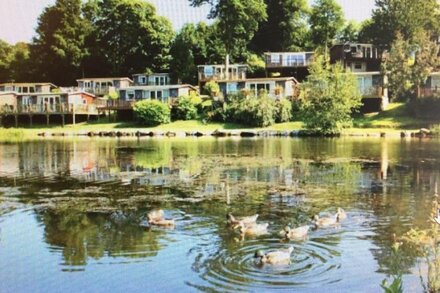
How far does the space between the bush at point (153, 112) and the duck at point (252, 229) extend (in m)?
29.7

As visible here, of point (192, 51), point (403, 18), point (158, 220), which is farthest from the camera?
point (192, 51)

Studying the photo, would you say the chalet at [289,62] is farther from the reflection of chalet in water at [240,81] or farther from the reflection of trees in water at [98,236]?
the reflection of trees in water at [98,236]

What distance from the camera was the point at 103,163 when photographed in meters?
20.5

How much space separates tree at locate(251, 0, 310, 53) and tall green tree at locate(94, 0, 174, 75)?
8.82 m

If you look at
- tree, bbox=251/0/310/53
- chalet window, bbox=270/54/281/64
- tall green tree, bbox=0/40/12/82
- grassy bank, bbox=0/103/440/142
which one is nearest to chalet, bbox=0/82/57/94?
tall green tree, bbox=0/40/12/82

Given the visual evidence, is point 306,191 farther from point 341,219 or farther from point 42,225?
point 42,225

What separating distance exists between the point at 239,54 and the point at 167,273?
143ft

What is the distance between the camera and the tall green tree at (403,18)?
44.7m

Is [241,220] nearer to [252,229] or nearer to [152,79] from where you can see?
→ [252,229]

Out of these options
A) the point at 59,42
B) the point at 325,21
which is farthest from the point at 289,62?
the point at 59,42

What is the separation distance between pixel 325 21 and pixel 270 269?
1818 inches

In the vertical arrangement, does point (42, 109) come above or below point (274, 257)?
above

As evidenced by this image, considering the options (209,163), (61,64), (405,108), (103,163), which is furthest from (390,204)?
(61,64)

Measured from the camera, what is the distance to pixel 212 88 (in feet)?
136
